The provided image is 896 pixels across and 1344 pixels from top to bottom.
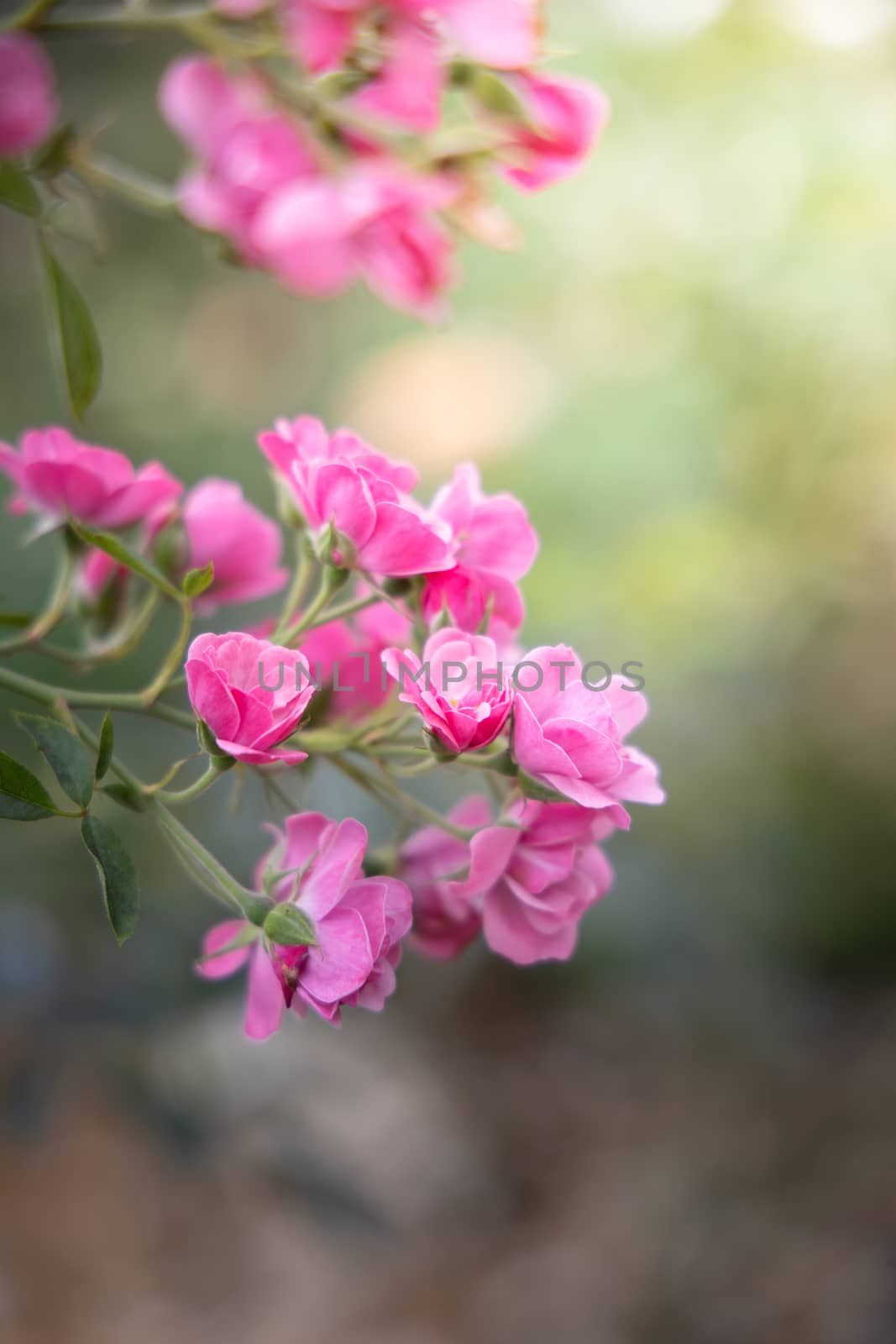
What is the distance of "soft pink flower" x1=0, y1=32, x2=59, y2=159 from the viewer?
15.4 inches

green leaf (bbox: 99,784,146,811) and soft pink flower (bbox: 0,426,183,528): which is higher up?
soft pink flower (bbox: 0,426,183,528)

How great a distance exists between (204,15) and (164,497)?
18cm

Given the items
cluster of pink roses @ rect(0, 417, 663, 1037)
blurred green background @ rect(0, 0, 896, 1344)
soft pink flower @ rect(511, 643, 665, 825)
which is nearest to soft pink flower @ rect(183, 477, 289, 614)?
cluster of pink roses @ rect(0, 417, 663, 1037)

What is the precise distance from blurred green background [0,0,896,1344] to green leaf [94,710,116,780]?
610mm

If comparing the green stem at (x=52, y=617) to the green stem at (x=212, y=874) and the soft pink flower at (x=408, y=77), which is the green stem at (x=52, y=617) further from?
the soft pink flower at (x=408, y=77)

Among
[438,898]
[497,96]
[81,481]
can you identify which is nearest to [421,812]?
[438,898]

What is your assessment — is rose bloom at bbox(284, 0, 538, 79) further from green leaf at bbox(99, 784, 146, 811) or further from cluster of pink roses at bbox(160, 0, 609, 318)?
green leaf at bbox(99, 784, 146, 811)

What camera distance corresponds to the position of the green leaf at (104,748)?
25 centimetres

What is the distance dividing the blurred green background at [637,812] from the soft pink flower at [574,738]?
64 cm

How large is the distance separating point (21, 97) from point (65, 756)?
282 mm

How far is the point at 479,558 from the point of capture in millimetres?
281

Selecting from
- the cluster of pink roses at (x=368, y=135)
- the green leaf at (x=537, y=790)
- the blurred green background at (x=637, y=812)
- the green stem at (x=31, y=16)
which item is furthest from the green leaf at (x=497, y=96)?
the blurred green background at (x=637, y=812)

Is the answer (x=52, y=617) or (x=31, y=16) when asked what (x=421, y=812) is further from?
(x=31, y=16)

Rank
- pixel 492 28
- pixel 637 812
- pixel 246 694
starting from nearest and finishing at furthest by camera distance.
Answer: pixel 246 694 < pixel 492 28 < pixel 637 812
